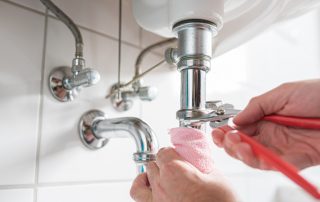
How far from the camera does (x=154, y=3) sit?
472 millimetres

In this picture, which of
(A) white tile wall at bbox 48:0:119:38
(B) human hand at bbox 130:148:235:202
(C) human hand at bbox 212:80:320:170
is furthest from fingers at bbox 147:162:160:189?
Answer: (A) white tile wall at bbox 48:0:119:38

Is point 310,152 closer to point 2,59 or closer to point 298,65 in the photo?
point 2,59

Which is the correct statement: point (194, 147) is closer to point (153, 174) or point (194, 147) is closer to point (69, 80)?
point (153, 174)

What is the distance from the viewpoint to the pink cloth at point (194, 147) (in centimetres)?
38

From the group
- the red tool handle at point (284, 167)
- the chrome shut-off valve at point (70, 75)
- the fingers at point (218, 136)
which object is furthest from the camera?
the chrome shut-off valve at point (70, 75)

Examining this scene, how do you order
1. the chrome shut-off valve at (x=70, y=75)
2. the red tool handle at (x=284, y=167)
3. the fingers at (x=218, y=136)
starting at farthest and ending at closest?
the chrome shut-off valve at (x=70, y=75)
the fingers at (x=218, y=136)
the red tool handle at (x=284, y=167)

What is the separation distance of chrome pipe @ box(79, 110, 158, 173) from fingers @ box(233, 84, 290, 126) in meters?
0.12

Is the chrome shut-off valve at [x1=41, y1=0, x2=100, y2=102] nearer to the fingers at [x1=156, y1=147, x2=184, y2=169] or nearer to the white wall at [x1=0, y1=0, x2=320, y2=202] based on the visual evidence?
the white wall at [x1=0, y1=0, x2=320, y2=202]

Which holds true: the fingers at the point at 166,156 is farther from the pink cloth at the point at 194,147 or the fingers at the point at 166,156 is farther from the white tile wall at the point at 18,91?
the white tile wall at the point at 18,91

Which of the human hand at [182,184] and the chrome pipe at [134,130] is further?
the chrome pipe at [134,130]

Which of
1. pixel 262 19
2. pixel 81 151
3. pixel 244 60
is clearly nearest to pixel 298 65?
pixel 244 60

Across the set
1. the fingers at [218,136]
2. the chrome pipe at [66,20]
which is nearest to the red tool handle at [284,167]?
the fingers at [218,136]

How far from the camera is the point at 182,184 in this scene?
0.36 metres

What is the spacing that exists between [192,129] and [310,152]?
0.49ft
